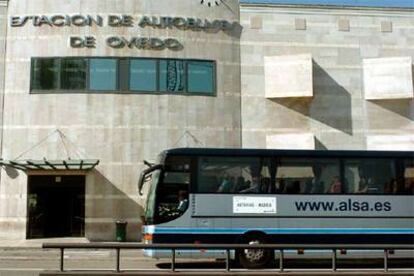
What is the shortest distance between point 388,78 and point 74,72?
14929 millimetres

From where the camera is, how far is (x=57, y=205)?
1158 inches

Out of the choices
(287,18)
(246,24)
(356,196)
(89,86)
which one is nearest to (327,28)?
(287,18)

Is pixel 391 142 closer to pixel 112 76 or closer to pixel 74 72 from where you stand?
pixel 112 76

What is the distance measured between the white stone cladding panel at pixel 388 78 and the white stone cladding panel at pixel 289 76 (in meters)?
3.16

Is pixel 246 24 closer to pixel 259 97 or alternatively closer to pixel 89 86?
pixel 259 97

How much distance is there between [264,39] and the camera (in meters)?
31.3

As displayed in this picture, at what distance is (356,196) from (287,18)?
15794 mm

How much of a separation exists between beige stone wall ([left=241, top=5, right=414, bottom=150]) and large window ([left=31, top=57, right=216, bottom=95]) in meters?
3.37

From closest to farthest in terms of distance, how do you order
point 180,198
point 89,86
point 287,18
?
point 180,198
point 89,86
point 287,18

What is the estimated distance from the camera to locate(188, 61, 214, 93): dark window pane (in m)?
30.3

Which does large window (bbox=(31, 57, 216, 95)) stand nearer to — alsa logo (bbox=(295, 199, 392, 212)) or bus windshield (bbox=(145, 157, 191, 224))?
bus windshield (bbox=(145, 157, 191, 224))

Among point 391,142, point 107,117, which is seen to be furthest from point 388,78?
point 107,117

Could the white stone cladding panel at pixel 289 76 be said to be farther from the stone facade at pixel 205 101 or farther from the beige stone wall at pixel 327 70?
the beige stone wall at pixel 327 70

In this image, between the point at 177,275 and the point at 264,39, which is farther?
the point at 264,39
